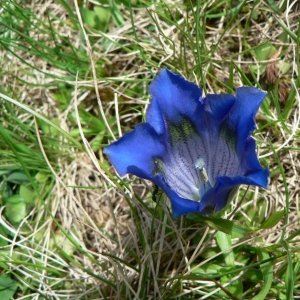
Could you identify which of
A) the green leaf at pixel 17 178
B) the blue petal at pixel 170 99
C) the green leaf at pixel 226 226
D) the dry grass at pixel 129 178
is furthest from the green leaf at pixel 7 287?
the blue petal at pixel 170 99

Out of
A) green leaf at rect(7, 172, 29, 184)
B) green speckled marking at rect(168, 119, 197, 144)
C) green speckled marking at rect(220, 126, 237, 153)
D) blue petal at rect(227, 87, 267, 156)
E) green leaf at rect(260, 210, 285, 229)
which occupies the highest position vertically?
blue petal at rect(227, 87, 267, 156)

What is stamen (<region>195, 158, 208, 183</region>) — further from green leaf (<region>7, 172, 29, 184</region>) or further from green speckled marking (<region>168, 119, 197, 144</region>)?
green leaf (<region>7, 172, 29, 184</region>)

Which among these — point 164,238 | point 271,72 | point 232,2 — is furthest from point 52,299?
point 232,2

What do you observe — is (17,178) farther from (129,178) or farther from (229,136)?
(229,136)

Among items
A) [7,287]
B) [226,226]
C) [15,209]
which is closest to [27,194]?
[15,209]

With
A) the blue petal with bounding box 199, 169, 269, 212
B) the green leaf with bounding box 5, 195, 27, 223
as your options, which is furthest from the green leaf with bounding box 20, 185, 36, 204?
the blue petal with bounding box 199, 169, 269, 212

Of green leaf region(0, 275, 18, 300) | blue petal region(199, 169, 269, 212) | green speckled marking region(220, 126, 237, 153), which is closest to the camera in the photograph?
blue petal region(199, 169, 269, 212)

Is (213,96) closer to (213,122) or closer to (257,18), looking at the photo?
(213,122)
